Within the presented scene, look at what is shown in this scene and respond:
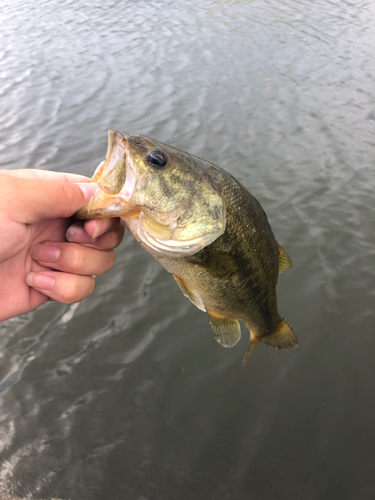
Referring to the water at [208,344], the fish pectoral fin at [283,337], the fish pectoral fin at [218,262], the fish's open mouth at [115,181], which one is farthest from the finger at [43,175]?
the water at [208,344]

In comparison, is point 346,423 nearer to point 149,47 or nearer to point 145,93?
point 145,93

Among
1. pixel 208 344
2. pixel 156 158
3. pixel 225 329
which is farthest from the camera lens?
pixel 208 344

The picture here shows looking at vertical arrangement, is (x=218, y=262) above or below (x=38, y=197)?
below

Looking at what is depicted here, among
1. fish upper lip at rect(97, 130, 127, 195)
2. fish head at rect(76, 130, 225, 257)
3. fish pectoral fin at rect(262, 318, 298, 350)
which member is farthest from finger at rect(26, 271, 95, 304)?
fish pectoral fin at rect(262, 318, 298, 350)

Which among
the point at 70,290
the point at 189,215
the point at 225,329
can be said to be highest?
the point at 189,215

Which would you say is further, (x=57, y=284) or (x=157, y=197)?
(x=57, y=284)

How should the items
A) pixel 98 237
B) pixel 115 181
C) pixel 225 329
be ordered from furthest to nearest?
pixel 225 329
pixel 98 237
pixel 115 181

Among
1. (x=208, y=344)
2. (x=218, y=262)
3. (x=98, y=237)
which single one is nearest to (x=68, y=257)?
(x=98, y=237)

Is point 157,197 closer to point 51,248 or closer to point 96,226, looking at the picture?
point 96,226
